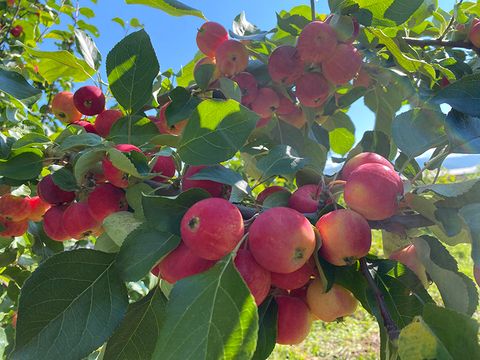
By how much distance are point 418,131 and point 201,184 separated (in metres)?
0.46

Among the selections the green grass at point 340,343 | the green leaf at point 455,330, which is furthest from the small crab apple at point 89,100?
the green grass at point 340,343

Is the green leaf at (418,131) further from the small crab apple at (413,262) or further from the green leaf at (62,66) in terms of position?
the green leaf at (62,66)

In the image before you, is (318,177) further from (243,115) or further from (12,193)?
(12,193)

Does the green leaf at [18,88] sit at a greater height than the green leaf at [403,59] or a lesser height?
lesser

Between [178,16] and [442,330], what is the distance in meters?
1.03

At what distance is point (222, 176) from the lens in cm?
74

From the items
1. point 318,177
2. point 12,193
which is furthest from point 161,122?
point 12,193

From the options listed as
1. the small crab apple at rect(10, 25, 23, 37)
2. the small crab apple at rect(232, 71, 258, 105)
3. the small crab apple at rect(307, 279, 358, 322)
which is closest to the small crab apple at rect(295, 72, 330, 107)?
the small crab apple at rect(232, 71, 258, 105)

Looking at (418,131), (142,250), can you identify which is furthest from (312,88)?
(142,250)

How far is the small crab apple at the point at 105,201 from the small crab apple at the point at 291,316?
35 cm

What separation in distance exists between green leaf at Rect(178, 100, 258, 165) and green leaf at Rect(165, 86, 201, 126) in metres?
0.21

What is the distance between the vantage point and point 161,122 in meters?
1.10

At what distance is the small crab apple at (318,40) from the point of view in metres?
1.06

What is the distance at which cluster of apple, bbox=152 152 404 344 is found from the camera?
0.61 m
